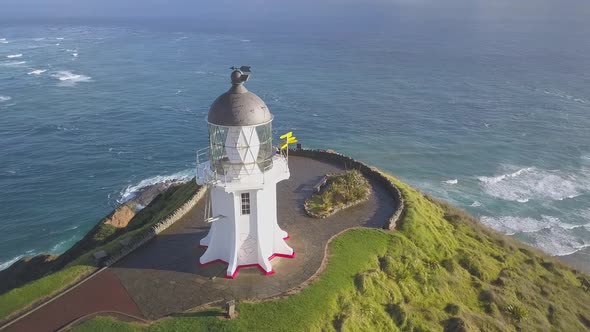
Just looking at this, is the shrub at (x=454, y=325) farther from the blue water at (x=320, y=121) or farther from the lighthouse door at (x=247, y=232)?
the blue water at (x=320, y=121)

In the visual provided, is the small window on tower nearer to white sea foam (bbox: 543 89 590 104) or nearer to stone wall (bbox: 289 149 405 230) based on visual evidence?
stone wall (bbox: 289 149 405 230)

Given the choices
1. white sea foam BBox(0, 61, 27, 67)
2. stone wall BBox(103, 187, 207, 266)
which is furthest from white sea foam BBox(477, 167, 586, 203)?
white sea foam BBox(0, 61, 27, 67)

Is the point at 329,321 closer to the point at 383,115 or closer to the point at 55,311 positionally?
the point at 55,311

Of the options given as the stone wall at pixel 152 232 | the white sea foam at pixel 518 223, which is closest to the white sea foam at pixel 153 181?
the stone wall at pixel 152 232

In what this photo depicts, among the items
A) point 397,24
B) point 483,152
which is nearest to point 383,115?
point 483,152

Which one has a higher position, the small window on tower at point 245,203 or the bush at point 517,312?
the small window on tower at point 245,203

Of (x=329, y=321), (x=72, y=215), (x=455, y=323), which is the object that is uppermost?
(x=329, y=321)

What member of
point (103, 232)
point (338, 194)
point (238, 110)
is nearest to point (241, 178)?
point (238, 110)
